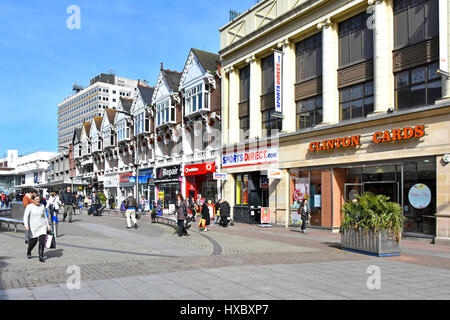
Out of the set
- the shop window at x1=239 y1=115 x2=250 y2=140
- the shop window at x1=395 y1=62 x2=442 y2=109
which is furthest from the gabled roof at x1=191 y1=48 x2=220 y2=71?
the shop window at x1=395 y1=62 x2=442 y2=109

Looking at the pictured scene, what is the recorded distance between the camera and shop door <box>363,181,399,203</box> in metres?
16.9

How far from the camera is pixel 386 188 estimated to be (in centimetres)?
1739

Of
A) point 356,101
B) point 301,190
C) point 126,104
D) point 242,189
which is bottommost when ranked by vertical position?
point 242,189

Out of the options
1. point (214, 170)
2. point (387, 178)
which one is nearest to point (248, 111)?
point (214, 170)

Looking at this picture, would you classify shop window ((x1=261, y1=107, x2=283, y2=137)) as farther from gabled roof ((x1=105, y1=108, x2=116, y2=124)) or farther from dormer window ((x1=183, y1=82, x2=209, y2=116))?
gabled roof ((x1=105, y1=108, x2=116, y2=124))

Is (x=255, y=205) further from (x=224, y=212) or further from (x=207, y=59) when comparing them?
(x=207, y=59)

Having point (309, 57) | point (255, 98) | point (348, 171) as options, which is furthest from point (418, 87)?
point (255, 98)

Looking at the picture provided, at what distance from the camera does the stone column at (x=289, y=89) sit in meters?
22.9

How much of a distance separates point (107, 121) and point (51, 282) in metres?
48.1

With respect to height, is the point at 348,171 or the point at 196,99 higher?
the point at 196,99

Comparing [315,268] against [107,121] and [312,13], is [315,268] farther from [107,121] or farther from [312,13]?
[107,121]

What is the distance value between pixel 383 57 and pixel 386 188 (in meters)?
5.49

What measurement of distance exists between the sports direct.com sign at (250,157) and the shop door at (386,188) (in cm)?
650

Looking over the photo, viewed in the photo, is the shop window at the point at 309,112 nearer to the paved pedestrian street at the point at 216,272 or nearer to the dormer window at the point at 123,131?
the paved pedestrian street at the point at 216,272
